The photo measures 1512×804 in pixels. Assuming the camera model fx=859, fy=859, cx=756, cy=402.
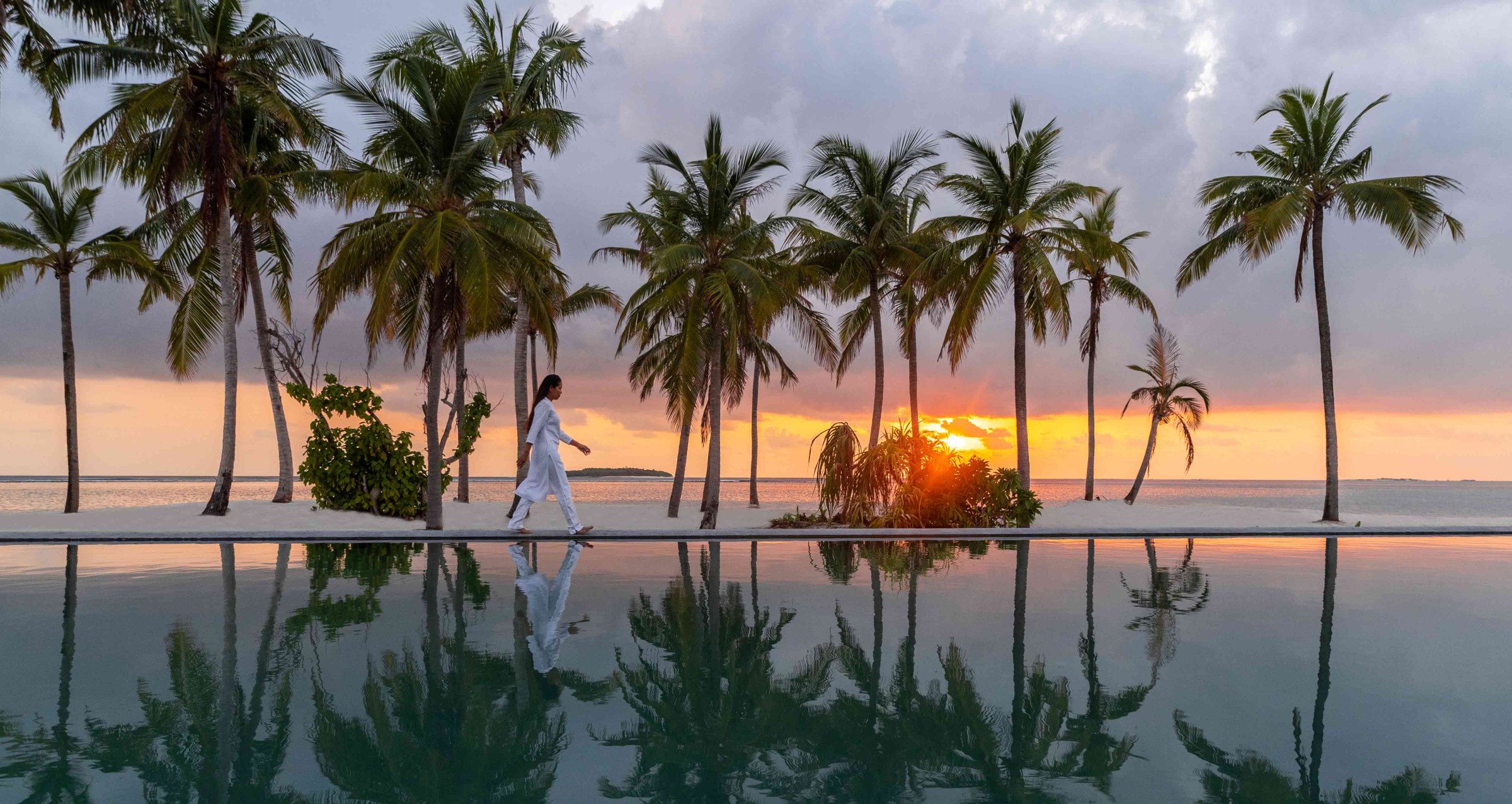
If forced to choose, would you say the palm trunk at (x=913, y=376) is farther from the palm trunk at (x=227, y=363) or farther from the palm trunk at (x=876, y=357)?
the palm trunk at (x=227, y=363)

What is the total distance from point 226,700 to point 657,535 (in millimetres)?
9244

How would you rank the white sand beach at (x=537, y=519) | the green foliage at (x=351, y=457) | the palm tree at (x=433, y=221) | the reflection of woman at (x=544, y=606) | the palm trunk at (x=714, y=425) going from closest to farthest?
1. the reflection of woman at (x=544, y=606)
2. the palm tree at (x=433, y=221)
3. the white sand beach at (x=537, y=519)
4. the green foliage at (x=351, y=457)
5. the palm trunk at (x=714, y=425)

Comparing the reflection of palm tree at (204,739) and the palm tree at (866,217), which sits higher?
the palm tree at (866,217)

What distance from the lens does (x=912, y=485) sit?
16281 mm

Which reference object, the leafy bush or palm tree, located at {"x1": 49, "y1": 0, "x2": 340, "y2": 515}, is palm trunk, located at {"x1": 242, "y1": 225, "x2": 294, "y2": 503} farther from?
the leafy bush

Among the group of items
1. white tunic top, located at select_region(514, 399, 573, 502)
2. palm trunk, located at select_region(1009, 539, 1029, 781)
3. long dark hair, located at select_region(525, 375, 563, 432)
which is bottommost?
palm trunk, located at select_region(1009, 539, 1029, 781)

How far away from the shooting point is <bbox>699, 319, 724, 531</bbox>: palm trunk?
18469 mm

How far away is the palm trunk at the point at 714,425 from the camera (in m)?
18.5

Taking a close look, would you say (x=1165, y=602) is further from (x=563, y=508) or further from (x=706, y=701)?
(x=563, y=508)

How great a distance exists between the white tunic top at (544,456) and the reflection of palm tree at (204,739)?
23.6 ft

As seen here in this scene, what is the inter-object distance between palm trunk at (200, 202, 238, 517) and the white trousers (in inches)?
301

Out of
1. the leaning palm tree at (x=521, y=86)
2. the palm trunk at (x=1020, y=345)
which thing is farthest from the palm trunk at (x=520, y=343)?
the palm trunk at (x=1020, y=345)

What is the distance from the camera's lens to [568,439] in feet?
39.3

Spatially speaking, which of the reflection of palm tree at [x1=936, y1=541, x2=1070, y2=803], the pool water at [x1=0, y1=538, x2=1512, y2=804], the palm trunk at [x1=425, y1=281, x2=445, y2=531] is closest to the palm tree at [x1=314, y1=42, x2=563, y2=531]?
the palm trunk at [x1=425, y1=281, x2=445, y2=531]
